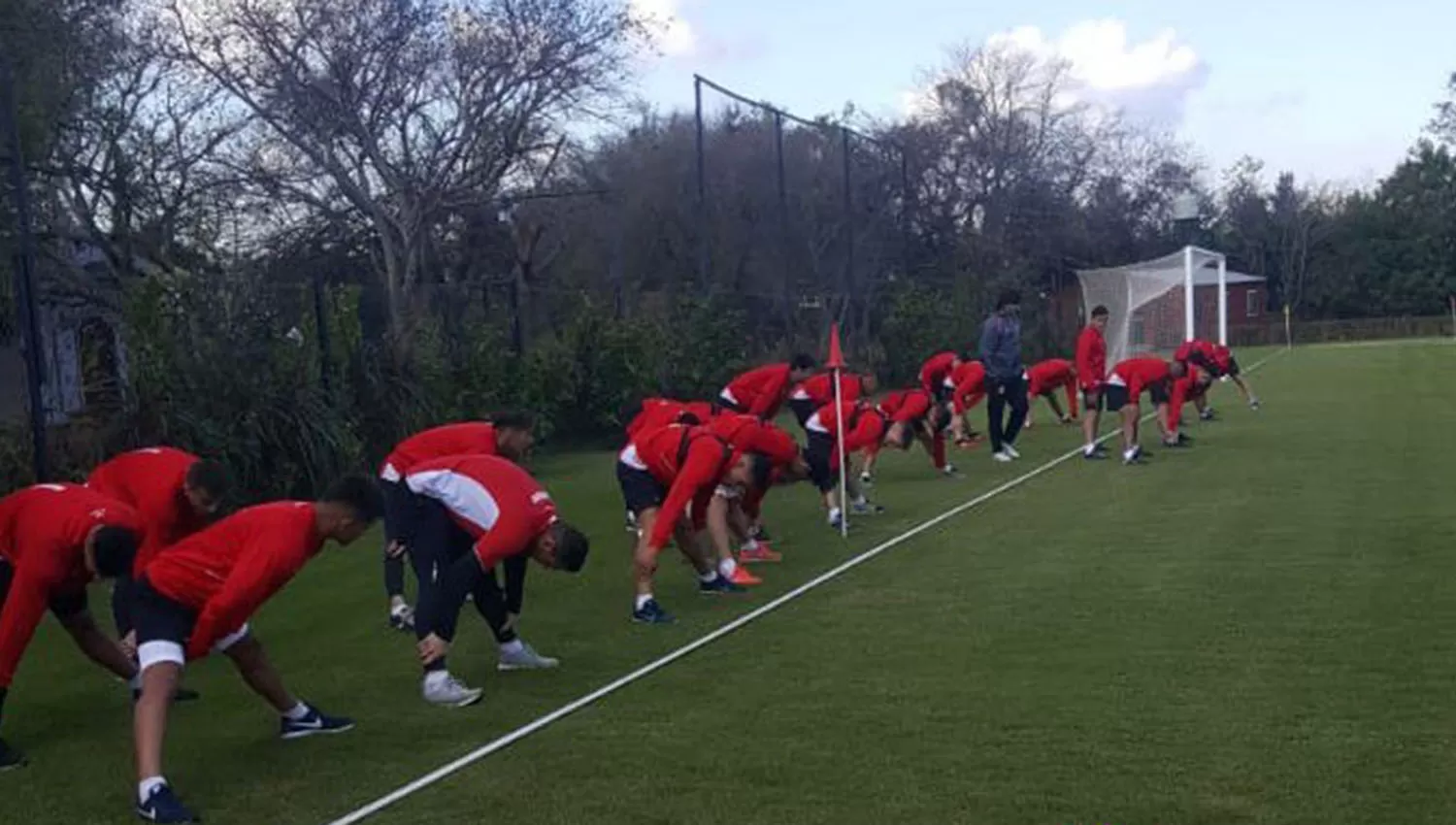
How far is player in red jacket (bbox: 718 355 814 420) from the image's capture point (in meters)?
13.7

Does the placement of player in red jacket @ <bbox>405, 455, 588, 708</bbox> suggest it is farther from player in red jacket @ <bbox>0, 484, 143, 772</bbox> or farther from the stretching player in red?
the stretching player in red

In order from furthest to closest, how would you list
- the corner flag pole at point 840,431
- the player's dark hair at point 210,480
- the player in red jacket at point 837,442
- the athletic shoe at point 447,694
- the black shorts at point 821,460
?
the player in red jacket at point 837,442 < the black shorts at point 821,460 < the corner flag pole at point 840,431 < the athletic shoe at point 447,694 < the player's dark hair at point 210,480

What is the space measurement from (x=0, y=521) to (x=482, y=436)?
2629 mm

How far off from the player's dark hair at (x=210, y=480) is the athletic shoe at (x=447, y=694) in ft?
4.31

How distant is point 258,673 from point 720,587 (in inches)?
156

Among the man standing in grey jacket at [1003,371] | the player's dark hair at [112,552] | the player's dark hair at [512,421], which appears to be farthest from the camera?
the man standing in grey jacket at [1003,371]

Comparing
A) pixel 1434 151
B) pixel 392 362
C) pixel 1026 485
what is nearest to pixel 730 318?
pixel 392 362

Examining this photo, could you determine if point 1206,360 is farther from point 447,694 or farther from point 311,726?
point 311,726

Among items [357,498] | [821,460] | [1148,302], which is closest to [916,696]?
[357,498]

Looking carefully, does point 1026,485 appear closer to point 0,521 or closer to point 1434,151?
point 0,521

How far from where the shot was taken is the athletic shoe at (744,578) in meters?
10.3

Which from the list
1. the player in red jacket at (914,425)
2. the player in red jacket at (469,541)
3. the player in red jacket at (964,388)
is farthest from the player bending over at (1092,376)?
the player in red jacket at (469,541)

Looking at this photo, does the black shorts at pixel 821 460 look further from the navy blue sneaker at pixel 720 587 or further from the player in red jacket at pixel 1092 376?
the player in red jacket at pixel 1092 376

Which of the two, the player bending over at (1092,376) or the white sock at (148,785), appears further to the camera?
the player bending over at (1092,376)
